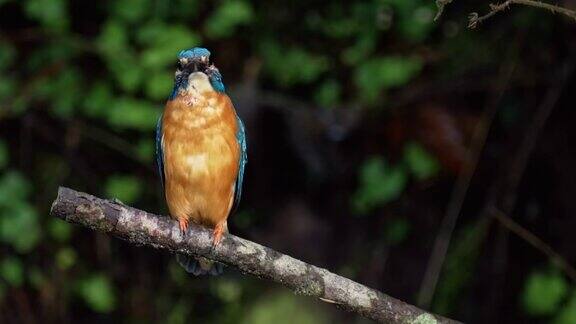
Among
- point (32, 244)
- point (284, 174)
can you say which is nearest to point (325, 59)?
point (284, 174)

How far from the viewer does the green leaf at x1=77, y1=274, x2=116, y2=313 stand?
16.9 ft

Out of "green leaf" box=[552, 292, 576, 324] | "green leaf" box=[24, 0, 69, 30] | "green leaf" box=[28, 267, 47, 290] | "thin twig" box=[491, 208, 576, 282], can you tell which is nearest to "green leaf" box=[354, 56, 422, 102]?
"thin twig" box=[491, 208, 576, 282]

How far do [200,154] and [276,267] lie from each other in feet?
2.71

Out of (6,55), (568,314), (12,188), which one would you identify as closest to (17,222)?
(12,188)

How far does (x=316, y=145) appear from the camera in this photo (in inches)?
210

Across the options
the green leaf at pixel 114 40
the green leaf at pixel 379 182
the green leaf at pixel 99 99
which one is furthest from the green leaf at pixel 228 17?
the green leaf at pixel 379 182

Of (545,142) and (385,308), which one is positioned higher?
(545,142)

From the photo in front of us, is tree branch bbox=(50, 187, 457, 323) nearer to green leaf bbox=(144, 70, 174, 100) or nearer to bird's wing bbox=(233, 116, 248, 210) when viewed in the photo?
bird's wing bbox=(233, 116, 248, 210)

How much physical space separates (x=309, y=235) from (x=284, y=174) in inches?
14.4

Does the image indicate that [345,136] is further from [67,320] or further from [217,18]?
[67,320]

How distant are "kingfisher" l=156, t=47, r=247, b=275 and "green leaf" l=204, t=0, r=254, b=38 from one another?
88cm

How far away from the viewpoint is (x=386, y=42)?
17.1 ft

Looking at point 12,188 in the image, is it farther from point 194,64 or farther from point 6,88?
point 194,64

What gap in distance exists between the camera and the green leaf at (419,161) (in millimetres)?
5023
